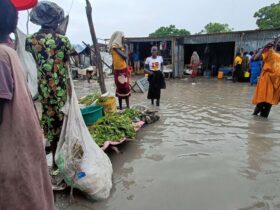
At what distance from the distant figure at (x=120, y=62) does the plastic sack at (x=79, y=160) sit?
10.0 ft

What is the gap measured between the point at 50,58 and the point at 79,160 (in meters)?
1.11

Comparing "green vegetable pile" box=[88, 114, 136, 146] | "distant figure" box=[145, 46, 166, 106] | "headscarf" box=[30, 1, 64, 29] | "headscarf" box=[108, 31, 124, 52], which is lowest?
"green vegetable pile" box=[88, 114, 136, 146]

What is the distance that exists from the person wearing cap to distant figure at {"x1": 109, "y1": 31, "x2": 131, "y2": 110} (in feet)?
9.23

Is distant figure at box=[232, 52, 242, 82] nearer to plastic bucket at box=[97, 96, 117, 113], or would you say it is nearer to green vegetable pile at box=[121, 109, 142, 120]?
green vegetable pile at box=[121, 109, 142, 120]

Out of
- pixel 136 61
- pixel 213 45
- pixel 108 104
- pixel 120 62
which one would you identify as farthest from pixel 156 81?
pixel 213 45

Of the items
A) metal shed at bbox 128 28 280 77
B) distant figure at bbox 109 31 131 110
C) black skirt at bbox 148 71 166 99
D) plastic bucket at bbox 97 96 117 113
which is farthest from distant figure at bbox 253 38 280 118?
metal shed at bbox 128 28 280 77

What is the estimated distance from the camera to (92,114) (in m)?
4.58

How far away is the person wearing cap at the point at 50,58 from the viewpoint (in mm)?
3018

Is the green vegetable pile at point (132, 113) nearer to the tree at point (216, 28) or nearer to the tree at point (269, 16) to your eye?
the tree at point (269, 16)

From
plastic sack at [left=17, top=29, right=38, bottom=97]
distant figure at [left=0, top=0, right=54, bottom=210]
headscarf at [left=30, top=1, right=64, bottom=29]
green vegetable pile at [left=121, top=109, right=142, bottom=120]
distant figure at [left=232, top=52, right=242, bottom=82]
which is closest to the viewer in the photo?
distant figure at [left=0, top=0, right=54, bottom=210]

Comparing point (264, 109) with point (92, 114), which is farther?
point (264, 109)

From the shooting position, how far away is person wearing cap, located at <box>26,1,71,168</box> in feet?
9.90

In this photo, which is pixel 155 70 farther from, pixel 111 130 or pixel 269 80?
pixel 111 130

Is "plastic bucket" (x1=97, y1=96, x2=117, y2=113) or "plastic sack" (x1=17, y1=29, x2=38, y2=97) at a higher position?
"plastic sack" (x1=17, y1=29, x2=38, y2=97)
